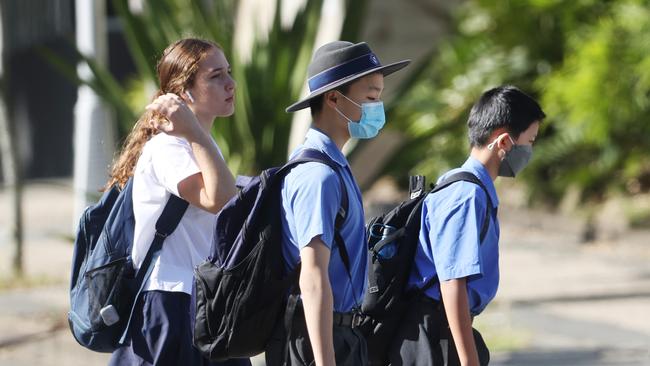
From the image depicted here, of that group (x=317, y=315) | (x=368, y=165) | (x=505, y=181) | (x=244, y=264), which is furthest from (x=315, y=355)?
(x=505, y=181)

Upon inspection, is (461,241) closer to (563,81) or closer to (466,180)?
(466,180)

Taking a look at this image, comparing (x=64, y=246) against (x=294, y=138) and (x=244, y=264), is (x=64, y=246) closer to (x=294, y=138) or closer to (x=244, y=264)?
(x=294, y=138)

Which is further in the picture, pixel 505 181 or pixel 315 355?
pixel 505 181

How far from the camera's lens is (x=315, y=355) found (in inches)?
129

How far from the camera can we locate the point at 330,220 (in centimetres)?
330

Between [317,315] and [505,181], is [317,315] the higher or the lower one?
the lower one

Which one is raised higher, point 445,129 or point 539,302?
point 445,129

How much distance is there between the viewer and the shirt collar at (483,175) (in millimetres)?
3779

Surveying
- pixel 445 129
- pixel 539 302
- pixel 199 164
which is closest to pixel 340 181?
Result: pixel 199 164

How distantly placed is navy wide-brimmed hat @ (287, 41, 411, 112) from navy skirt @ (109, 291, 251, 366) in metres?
0.78

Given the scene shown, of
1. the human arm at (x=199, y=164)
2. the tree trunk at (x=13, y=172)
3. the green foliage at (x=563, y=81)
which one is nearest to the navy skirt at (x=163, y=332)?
the human arm at (x=199, y=164)

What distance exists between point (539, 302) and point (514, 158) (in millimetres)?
5563

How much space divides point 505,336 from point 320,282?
197 inches

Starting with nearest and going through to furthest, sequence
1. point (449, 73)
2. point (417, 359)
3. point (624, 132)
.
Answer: point (417, 359)
point (624, 132)
point (449, 73)
